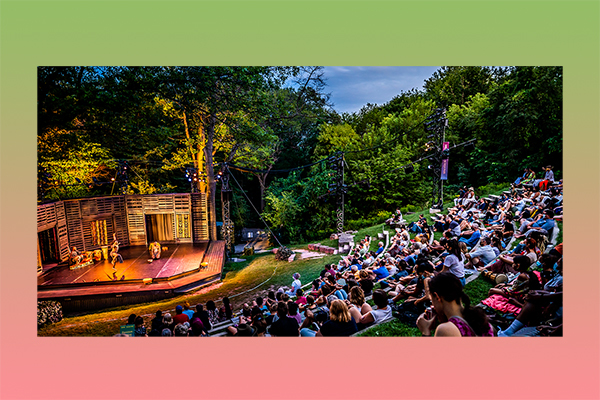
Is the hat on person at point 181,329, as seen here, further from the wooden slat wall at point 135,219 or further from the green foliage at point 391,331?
the wooden slat wall at point 135,219

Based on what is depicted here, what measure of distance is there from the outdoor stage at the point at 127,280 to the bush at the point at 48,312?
0.62 meters

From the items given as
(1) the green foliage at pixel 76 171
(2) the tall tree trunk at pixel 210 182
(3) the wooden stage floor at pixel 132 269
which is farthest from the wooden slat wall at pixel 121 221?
(2) the tall tree trunk at pixel 210 182

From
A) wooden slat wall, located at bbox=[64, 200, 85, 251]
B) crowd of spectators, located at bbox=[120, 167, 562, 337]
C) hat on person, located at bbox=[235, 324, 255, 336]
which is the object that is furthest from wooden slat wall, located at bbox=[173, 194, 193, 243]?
hat on person, located at bbox=[235, 324, 255, 336]

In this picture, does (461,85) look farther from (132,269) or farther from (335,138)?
(132,269)

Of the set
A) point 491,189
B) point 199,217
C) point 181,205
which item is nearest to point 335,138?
point 491,189

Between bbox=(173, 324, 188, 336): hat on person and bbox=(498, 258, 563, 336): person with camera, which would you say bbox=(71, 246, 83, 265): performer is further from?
bbox=(498, 258, 563, 336): person with camera

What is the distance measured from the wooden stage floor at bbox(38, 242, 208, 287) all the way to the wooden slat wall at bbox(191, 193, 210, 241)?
1.62 meters

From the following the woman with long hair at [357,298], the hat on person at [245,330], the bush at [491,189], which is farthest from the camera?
the bush at [491,189]

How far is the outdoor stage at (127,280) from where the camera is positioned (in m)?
6.99

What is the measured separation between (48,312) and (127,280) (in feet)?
5.76
